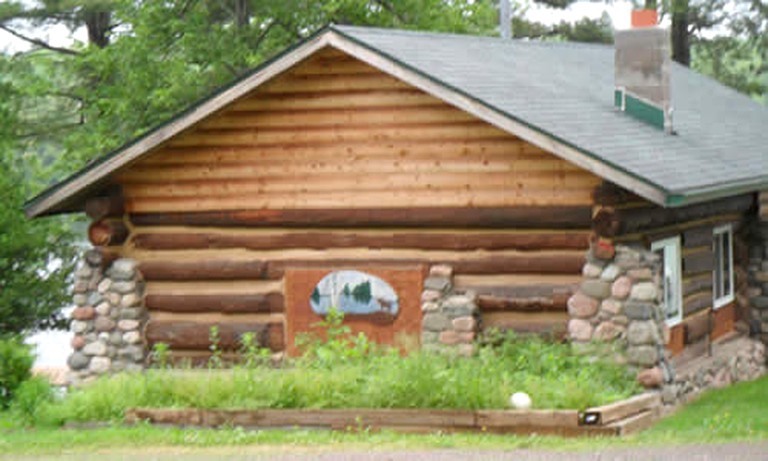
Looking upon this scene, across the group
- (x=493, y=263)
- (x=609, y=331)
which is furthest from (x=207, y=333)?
(x=609, y=331)

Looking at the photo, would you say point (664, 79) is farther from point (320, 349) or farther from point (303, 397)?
point (303, 397)

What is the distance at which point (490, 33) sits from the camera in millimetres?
38906

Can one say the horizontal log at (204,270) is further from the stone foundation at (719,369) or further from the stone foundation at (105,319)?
the stone foundation at (719,369)

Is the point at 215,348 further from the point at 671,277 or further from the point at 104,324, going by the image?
the point at 671,277

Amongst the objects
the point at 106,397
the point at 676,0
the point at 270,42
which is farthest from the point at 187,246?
the point at 676,0

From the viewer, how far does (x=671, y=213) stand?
18172 mm

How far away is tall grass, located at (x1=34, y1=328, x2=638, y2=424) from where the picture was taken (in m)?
14.5

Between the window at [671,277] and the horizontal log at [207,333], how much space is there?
5121mm

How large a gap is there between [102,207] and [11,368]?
2.55 m

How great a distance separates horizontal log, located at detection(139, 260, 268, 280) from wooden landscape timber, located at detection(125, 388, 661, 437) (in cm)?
391

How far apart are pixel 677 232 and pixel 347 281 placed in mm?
4496

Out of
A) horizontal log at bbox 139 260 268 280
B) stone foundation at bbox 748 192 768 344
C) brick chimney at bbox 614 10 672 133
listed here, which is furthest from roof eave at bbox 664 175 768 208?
horizontal log at bbox 139 260 268 280

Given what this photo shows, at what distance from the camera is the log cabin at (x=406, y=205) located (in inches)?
659

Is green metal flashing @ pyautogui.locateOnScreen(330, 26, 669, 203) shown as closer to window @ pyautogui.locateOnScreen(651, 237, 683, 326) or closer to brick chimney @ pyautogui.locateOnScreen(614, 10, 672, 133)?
window @ pyautogui.locateOnScreen(651, 237, 683, 326)
